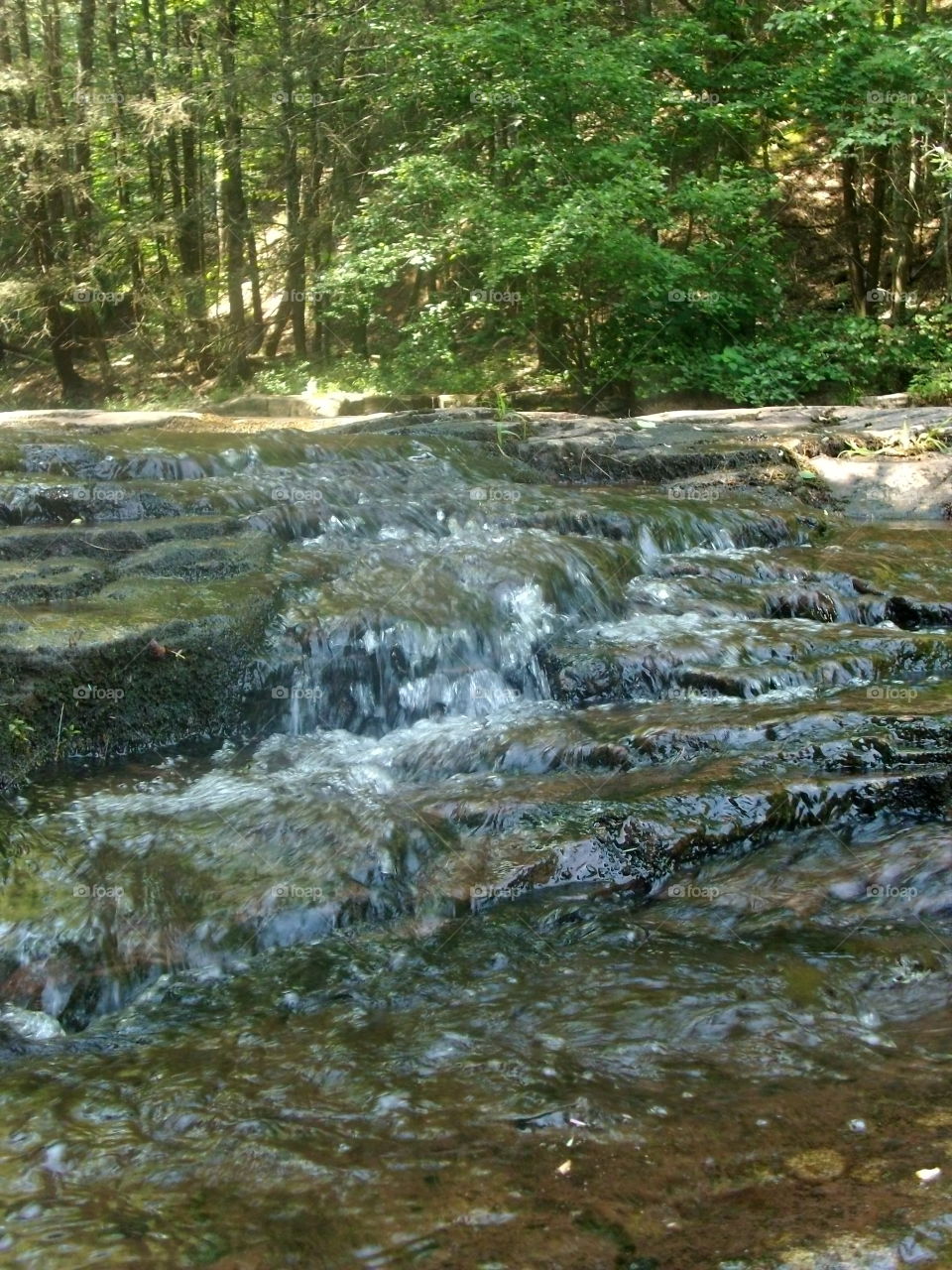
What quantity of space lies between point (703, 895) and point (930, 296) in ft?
43.3

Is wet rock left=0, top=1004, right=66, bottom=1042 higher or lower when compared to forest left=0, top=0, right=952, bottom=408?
lower

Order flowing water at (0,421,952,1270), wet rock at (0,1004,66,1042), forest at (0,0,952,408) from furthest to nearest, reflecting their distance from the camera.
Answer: forest at (0,0,952,408) → wet rock at (0,1004,66,1042) → flowing water at (0,421,952,1270)

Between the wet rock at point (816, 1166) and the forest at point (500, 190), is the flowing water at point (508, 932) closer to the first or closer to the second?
the wet rock at point (816, 1166)

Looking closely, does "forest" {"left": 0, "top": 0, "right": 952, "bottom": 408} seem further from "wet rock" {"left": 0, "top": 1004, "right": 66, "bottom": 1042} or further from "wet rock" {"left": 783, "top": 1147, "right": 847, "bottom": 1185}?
"wet rock" {"left": 783, "top": 1147, "right": 847, "bottom": 1185}

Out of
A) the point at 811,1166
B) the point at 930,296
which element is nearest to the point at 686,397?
the point at 930,296

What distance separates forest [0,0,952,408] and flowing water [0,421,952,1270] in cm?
672

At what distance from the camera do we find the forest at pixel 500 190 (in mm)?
13102

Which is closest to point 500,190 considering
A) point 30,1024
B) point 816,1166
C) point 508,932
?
point 508,932

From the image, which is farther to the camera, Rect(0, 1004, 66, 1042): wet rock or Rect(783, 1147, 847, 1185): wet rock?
Rect(0, 1004, 66, 1042): wet rock

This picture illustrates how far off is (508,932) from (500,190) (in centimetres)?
1082

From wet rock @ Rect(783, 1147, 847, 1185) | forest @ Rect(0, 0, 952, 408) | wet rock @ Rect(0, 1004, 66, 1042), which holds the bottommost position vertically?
wet rock @ Rect(0, 1004, 66, 1042)

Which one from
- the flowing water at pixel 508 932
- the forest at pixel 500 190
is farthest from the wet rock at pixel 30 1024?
the forest at pixel 500 190

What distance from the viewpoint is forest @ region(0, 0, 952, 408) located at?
43.0 feet

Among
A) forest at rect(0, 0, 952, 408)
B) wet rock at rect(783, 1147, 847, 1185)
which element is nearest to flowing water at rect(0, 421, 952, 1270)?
wet rock at rect(783, 1147, 847, 1185)
